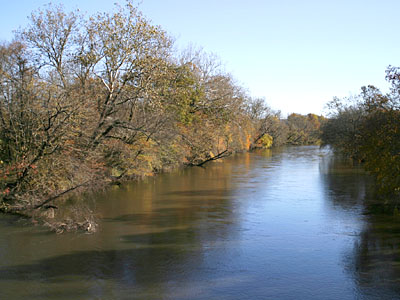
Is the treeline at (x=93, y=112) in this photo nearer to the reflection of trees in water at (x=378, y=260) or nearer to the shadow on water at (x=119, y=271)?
the shadow on water at (x=119, y=271)

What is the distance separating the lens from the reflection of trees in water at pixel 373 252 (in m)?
10.1

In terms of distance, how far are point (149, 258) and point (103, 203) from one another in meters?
8.34

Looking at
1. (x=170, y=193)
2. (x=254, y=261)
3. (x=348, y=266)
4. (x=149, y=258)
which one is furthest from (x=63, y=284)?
(x=170, y=193)

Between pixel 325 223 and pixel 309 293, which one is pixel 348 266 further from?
pixel 325 223

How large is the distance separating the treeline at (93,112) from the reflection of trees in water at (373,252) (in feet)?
33.4

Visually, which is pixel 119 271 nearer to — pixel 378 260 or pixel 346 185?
pixel 378 260

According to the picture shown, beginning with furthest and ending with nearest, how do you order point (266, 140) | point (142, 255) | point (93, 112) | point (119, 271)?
point (266, 140)
point (93, 112)
point (142, 255)
point (119, 271)

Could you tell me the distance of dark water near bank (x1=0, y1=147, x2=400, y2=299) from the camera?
9961mm

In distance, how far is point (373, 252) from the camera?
498 inches

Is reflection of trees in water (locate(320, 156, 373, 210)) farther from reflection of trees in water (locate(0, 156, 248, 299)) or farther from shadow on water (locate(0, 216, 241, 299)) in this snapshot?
shadow on water (locate(0, 216, 241, 299))

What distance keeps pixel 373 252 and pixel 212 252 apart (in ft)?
16.3

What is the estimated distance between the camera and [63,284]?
10164mm

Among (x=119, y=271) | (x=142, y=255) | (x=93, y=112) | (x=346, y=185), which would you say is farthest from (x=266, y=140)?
(x=119, y=271)

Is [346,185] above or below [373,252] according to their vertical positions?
above
